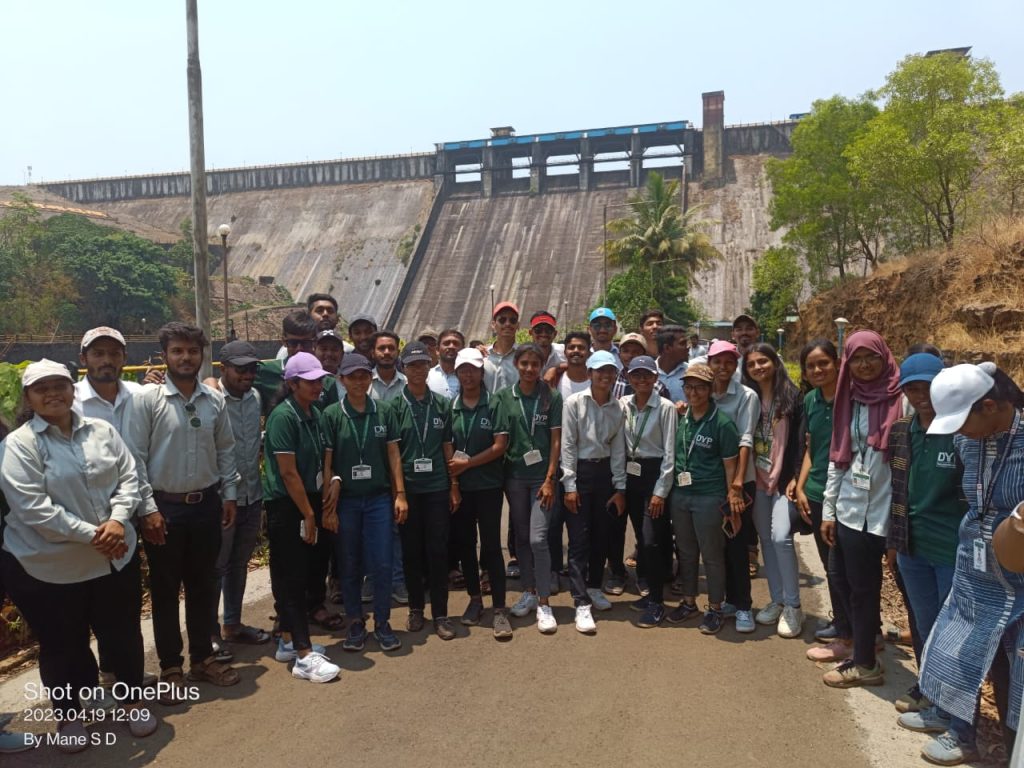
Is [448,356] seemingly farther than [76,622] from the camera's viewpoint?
Yes

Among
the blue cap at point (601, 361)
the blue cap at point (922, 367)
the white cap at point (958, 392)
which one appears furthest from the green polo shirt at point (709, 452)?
the white cap at point (958, 392)

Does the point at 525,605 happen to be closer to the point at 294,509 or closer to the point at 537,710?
the point at 537,710

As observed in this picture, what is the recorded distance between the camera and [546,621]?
13.6 ft

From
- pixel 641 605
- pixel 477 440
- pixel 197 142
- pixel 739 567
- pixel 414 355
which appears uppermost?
pixel 197 142

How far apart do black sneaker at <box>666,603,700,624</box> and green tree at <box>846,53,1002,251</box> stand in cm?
1801

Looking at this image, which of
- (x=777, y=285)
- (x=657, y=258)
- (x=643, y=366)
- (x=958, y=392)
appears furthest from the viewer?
(x=777, y=285)

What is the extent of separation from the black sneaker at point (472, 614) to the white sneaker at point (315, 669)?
0.84 m

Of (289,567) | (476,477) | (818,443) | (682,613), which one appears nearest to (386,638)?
(289,567)

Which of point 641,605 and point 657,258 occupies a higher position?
point 657,258

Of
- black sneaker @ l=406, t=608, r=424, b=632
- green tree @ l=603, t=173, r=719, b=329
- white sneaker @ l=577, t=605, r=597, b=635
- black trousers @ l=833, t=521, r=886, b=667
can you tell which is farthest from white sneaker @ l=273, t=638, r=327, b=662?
green tree @ l=603, t=173, r=719, b=329

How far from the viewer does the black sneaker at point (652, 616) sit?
4.19 m

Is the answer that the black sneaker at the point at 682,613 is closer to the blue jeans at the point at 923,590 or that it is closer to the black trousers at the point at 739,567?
the black trousers at the point at 739,567

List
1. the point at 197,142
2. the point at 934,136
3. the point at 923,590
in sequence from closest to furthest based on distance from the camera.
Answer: the point at 923,590 < the point at 197,142 < the point at 934,136

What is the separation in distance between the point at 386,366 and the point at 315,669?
1978 millimetres
